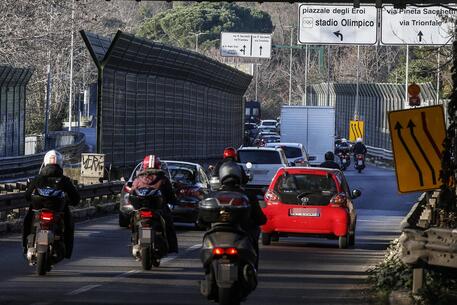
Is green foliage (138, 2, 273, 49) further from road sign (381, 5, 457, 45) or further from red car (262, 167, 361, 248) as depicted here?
red car (262, 167, 361, 248)

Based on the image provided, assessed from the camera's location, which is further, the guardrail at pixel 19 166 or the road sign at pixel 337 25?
the guardrail at pixel 19 166

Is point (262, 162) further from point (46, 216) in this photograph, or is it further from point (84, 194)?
point (46, 216)

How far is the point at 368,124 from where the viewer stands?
89.1 m

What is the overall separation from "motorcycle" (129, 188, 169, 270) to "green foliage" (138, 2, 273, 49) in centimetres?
10951

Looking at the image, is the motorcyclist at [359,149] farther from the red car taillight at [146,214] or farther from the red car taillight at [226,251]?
the red car taillight at [226,251]

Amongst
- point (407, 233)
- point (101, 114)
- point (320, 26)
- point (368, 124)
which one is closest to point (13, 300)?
point (407, 233)

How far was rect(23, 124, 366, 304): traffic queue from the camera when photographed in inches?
514

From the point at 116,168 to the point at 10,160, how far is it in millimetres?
6865

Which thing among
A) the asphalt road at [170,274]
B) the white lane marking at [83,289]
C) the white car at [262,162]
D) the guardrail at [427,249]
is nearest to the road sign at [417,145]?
the asphalt road at [170,274]

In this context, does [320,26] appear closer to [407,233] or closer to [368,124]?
[407,233]

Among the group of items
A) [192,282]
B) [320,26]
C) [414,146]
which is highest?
[320,26]

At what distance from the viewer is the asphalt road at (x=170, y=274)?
1529 centimetres

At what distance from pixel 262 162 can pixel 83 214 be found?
8932 mm

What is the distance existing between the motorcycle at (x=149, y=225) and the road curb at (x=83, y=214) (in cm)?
740
